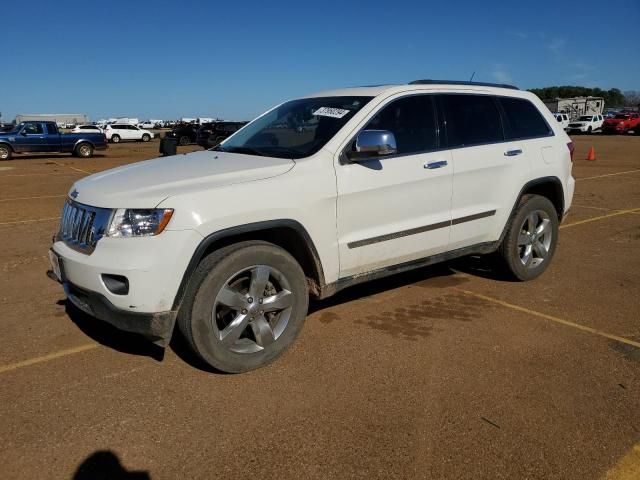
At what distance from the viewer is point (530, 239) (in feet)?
16.9

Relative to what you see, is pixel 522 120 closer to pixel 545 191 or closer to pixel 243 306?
pixel 545 191

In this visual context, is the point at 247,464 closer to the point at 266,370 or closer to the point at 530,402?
the point at 266,370

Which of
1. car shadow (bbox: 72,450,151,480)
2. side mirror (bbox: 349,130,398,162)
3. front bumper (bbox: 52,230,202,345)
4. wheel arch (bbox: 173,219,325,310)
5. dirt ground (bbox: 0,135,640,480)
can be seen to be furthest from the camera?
side mirror (bbox: 349,130,398,162)

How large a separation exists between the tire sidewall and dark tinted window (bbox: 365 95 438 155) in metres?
1.30

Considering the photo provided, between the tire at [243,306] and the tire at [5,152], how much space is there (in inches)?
944

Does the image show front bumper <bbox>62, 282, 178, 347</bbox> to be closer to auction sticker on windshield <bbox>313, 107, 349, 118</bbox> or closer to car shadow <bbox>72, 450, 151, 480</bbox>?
car shadow <bbox>72, 450, 151, 480</bbox>

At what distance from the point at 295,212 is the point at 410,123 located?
1422mm

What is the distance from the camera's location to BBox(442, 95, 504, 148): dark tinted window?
14.6ft

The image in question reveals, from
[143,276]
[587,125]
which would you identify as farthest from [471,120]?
[587,125]

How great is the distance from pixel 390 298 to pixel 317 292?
4.06 ft

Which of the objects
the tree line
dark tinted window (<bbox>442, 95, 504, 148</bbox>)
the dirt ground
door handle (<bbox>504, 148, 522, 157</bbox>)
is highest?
the tree line

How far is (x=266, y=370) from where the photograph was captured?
3486 mm

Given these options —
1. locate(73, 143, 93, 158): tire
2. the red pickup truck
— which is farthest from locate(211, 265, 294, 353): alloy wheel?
the red pickup truck

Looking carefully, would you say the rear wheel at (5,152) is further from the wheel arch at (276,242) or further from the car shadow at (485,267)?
the wheel arch at (276,242)
